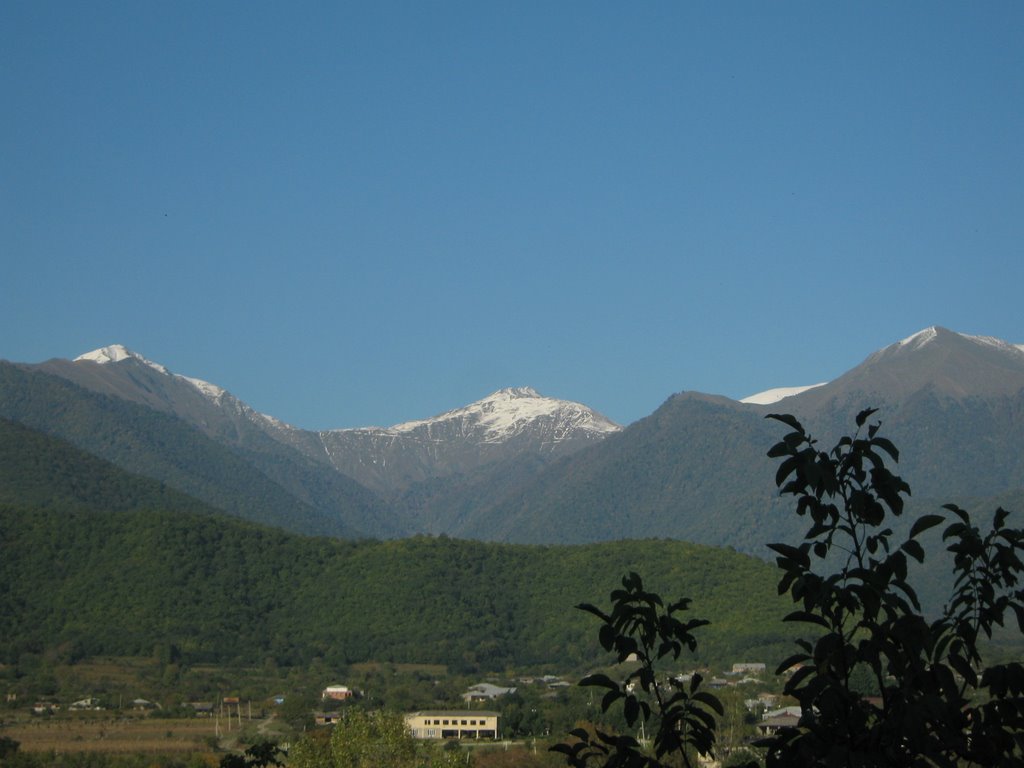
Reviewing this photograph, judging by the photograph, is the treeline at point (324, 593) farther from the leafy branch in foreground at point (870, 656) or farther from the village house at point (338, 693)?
the leafy branch in foreground at point (870, 656)

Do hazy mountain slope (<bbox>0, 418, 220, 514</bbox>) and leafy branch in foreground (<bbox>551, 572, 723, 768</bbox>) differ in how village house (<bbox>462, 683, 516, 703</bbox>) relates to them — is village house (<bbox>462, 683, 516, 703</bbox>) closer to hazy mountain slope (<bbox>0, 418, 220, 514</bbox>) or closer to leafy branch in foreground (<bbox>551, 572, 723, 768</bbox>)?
hazy mountain slope (<bbox>0, 418, 220, 514</bbox>)

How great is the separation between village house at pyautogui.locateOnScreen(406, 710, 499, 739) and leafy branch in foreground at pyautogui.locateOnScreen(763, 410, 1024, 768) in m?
74.8

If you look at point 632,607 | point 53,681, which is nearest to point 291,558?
point 53,681

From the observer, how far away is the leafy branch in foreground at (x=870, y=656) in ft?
24.1

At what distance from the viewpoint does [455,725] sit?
82812 millimetres

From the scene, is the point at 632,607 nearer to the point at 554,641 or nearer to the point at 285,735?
the point at 285,735

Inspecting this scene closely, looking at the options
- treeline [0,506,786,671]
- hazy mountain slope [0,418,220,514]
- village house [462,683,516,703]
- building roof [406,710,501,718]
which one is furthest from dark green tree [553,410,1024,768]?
hazy mountain slope [0,418,220,514]

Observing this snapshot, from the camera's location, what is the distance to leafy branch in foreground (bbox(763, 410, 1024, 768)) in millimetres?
7332

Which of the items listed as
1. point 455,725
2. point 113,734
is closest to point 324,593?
point 113,734

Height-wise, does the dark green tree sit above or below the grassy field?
above

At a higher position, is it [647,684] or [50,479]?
[50,479]

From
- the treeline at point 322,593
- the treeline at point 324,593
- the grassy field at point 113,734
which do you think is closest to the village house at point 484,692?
the grassy field at point 113,734

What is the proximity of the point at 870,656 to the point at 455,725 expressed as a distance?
77.7 metres

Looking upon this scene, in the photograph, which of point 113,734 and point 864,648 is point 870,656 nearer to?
point 864,648
